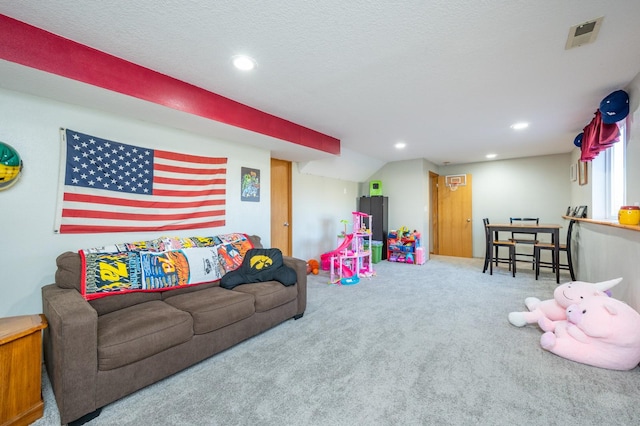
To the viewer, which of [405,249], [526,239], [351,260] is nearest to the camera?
[351,260]

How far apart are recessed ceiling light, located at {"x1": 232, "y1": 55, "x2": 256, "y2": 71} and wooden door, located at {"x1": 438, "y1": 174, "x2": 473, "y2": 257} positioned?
584cm

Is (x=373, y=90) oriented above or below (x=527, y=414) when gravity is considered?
above

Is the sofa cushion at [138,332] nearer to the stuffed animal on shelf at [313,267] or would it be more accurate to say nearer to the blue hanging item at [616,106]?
the stuffed animal on shelf at [313,267]

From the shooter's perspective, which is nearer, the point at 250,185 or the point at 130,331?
the point at 130,331

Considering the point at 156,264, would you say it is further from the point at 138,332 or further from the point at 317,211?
the point at 317,211

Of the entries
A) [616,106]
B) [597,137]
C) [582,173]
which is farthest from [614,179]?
[616,106]

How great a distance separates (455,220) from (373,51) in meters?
5.57

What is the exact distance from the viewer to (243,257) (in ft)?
9.74

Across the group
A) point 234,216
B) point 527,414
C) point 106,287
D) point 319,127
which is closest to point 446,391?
point 527,414

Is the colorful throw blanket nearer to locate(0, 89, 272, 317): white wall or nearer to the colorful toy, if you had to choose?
locate(0, 89, 272, 317): white wall

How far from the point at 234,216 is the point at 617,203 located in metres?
4.67

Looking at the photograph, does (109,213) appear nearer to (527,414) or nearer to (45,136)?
(45,136)

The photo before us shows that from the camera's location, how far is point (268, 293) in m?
2.48

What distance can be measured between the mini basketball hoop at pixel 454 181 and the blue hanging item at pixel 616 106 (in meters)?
3.95
